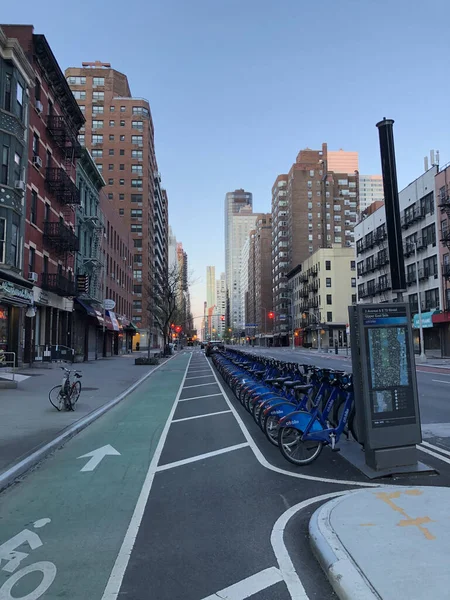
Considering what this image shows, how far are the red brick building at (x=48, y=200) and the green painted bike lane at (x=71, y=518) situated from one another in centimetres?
2060

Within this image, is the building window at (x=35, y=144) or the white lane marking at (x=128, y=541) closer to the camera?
the white lane marking at (x=128, y=541)

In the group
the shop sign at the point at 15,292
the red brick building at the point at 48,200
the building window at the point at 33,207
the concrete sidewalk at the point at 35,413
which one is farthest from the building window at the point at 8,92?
the concrete sidewalk at the point at 35,413

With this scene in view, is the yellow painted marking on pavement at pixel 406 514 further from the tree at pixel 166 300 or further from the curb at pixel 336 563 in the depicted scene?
the tree at pixel 166 300

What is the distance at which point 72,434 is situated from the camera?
10070 millimetres

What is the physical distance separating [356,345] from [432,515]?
2.52 m

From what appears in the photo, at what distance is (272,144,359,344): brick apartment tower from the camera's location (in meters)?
118

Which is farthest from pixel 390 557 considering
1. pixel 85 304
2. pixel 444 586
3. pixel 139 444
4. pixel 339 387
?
pixel 85 304

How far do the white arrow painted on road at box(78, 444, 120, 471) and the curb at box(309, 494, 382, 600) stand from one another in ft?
13.4

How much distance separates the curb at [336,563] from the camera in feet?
11.1

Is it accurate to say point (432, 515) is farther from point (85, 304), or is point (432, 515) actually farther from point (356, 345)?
point (85, 304)

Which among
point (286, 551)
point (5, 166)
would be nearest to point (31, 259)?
point (5, 166)

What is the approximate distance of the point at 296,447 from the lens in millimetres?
7434

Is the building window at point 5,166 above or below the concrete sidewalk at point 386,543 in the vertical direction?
above

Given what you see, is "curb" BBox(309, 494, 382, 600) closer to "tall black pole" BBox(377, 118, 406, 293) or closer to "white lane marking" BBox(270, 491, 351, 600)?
"white lane marking" BBox(270, 491, 351, 600)
